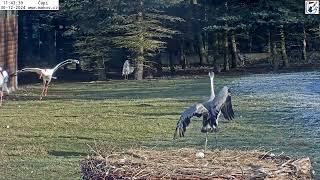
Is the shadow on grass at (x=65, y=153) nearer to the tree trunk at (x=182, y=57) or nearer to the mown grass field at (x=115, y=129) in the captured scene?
the mown grass field at (x=115, y=129)

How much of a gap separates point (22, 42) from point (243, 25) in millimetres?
12414

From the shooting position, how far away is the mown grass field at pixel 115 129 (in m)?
11.6

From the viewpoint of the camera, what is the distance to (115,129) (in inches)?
621

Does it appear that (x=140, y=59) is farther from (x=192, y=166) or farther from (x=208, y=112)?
(x=192, y=166)

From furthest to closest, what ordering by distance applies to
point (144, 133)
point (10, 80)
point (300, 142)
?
point (10, 80) → point (144, 133) → point (300, 142)

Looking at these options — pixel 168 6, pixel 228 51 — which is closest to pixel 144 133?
pixel 168 6

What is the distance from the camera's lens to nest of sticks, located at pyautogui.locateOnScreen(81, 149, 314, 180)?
5195 mm

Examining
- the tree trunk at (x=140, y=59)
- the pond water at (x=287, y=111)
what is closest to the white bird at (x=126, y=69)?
the tree trunk at (x=140, y=59)

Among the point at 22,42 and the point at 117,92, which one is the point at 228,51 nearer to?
the point at 22,42

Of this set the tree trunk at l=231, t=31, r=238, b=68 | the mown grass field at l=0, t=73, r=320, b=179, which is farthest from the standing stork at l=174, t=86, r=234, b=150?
the tree trunk at l=231, t=31, r=238, b=68

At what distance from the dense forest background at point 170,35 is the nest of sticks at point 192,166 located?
3240cm

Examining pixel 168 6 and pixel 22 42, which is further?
pixel 22 42

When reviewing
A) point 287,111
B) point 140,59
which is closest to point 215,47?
point 140,59

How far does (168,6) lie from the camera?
39625 mm
